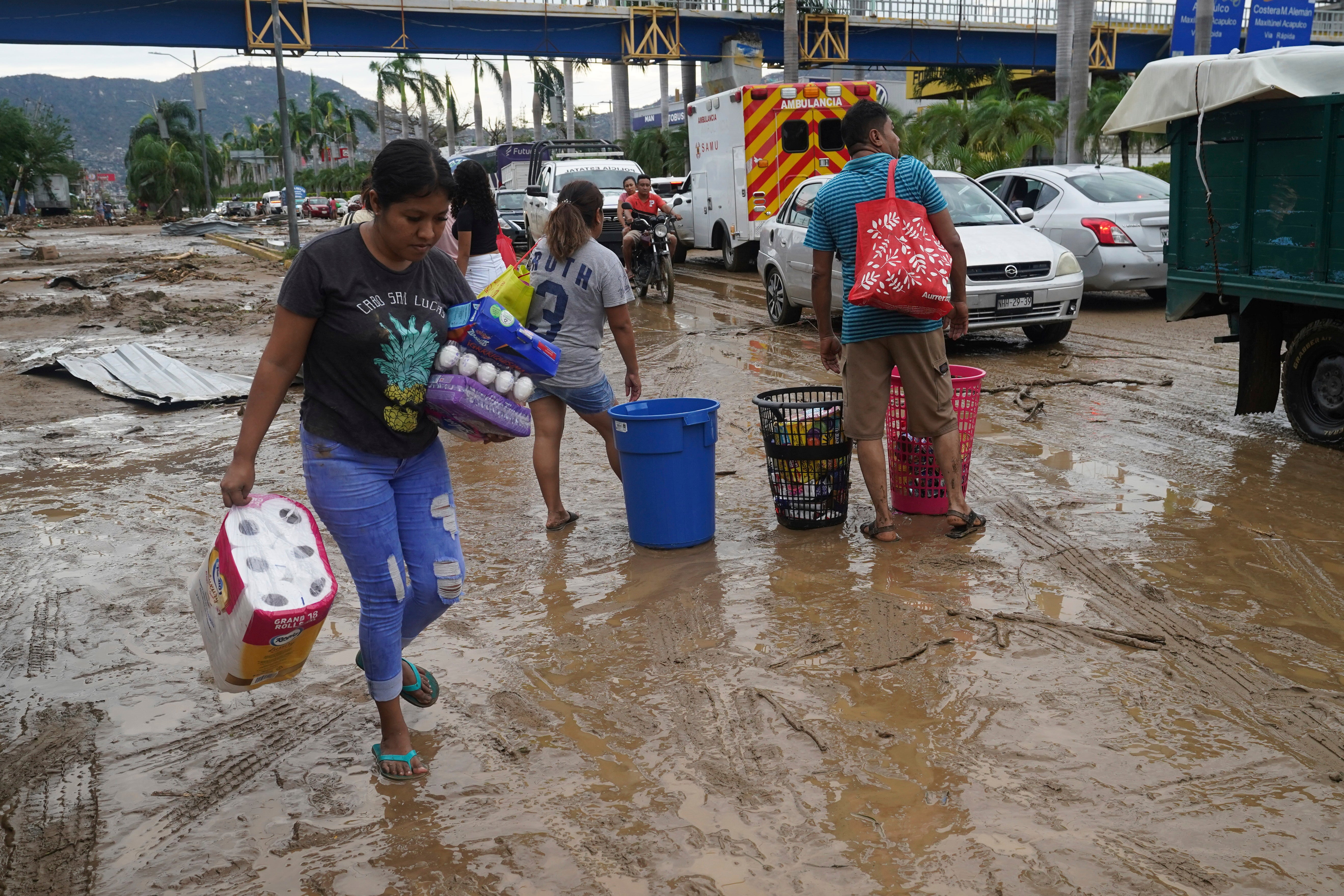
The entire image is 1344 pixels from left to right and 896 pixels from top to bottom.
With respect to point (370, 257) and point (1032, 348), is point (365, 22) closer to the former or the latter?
point (1032, 348)

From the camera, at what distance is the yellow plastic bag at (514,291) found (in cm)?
519

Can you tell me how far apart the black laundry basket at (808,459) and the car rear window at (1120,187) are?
8366 mm

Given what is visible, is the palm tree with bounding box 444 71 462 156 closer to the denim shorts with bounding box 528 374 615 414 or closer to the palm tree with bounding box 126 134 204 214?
the palm tree with bounding box 126 134 204 214

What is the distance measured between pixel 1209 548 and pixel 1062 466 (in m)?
1.58

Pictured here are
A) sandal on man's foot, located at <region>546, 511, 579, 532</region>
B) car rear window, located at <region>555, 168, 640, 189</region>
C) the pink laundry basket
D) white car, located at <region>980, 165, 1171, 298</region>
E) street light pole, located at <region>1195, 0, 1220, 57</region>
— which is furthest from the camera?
car rear window, located at <region>555, 168, 640, 189</region>

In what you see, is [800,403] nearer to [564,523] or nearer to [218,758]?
[564,523]

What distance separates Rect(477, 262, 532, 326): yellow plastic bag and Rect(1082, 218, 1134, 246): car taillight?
8.83 metres

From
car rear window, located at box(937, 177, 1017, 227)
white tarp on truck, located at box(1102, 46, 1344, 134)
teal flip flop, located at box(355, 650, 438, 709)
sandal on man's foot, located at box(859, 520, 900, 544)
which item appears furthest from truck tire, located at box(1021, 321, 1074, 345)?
A: teal flip flop, located at box(355, 650, 438, 709)

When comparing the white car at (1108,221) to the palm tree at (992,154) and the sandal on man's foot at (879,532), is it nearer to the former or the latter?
the sandal on man's foot at (879,532)

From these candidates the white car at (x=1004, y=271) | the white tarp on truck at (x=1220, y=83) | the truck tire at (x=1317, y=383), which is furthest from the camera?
the white car at (x=1004, y=271)

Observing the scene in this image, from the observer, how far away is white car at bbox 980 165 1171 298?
12.1 m

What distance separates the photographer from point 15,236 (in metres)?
46.7

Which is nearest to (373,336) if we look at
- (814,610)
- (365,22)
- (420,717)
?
(420,717)

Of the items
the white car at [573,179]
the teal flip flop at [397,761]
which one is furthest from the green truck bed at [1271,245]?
the white car at [573,179]
